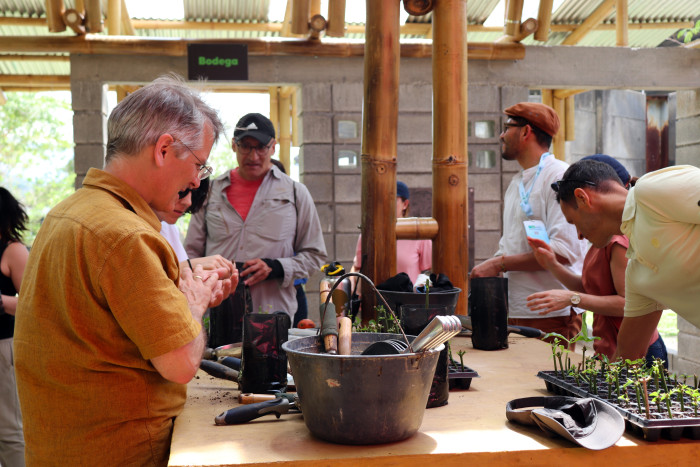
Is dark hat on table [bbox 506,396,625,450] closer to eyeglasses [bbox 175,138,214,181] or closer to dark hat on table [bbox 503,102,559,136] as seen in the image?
eyeglasses [bbox 175,138,214,181]

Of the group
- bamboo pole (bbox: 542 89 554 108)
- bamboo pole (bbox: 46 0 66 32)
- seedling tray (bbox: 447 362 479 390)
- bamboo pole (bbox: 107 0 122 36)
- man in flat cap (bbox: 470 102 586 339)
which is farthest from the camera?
bamboo pole (bbox: 542 89 554 108)

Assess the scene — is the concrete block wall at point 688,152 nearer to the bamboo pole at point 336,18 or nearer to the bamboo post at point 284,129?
the bamboo pole at point 336,18

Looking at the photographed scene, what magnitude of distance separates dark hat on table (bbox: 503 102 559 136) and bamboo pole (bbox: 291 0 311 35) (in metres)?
2.18

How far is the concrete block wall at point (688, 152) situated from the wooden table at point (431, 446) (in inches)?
189

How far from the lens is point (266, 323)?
6.23 ft

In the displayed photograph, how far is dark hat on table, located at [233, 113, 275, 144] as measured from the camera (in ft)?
12.1

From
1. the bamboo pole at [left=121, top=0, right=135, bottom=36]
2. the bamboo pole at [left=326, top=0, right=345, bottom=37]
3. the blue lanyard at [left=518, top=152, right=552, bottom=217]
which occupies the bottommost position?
the blue lanyard at [left=518, top=152, right=552, bottom=217]

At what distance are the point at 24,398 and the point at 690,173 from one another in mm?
1914

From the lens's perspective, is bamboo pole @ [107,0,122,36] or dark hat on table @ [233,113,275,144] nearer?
dark hat on table @ [233,113,275,144]

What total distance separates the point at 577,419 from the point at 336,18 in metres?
4.29

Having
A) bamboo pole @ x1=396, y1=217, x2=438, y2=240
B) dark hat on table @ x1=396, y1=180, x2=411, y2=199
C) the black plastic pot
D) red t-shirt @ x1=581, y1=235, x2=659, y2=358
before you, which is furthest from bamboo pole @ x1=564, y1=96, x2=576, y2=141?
the black plastic pot

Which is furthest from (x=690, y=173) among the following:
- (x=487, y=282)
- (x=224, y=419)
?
(x=224, y=419)

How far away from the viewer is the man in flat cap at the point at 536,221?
3.30 meters

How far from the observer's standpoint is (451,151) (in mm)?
3145
